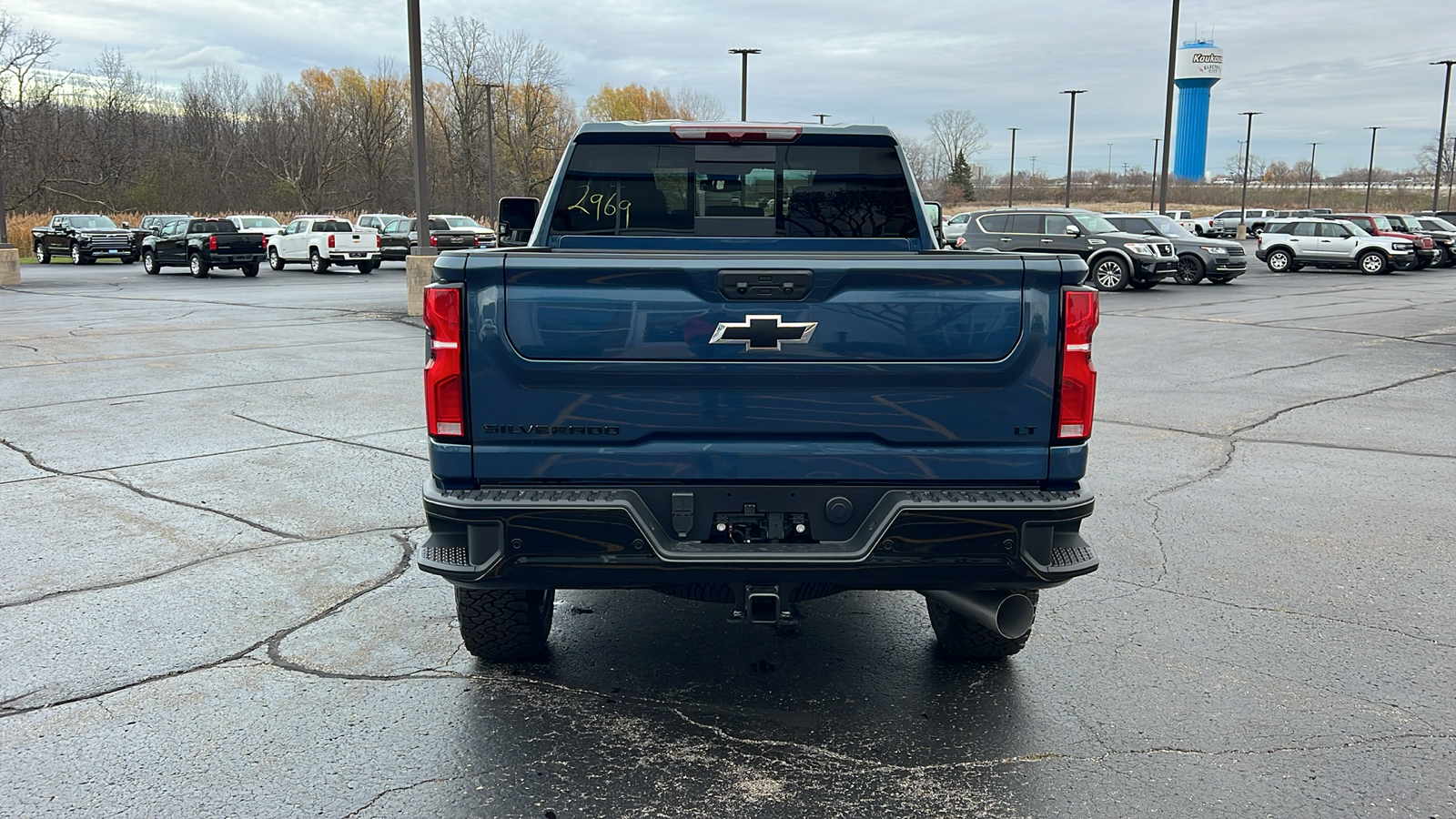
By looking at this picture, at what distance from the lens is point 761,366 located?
327 cm

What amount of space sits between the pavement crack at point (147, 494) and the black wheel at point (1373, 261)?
114 feet

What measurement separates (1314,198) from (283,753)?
135877mm

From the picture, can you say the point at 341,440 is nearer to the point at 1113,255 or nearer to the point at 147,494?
the point at 147,494

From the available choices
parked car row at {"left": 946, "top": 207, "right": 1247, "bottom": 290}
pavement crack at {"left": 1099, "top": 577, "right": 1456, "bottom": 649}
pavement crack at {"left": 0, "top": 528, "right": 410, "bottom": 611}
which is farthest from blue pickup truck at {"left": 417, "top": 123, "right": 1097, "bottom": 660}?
parked car row at {"left": 946, "top": 207, "right": 1247, "bottom": 290}

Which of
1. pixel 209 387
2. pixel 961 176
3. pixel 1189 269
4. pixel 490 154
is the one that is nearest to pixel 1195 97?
pixel 961 176

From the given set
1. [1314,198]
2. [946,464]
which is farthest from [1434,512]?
[1314,198]

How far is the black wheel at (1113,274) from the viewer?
25359mm

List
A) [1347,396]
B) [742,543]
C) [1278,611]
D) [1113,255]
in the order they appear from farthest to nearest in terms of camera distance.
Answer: [1113,255] < [1347,396] < [1278,611] < [742,543]

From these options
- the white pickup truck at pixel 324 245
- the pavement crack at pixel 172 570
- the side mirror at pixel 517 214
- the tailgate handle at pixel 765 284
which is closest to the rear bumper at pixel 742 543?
the tailgate handle at pixel 765 284

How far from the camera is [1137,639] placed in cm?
460

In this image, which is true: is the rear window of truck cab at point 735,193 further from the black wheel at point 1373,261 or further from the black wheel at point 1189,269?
the black wheel at point 1373,261

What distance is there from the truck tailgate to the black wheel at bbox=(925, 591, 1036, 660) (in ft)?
Result: 3.59

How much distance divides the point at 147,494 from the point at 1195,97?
125402 mm

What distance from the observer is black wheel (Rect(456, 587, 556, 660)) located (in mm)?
4016
